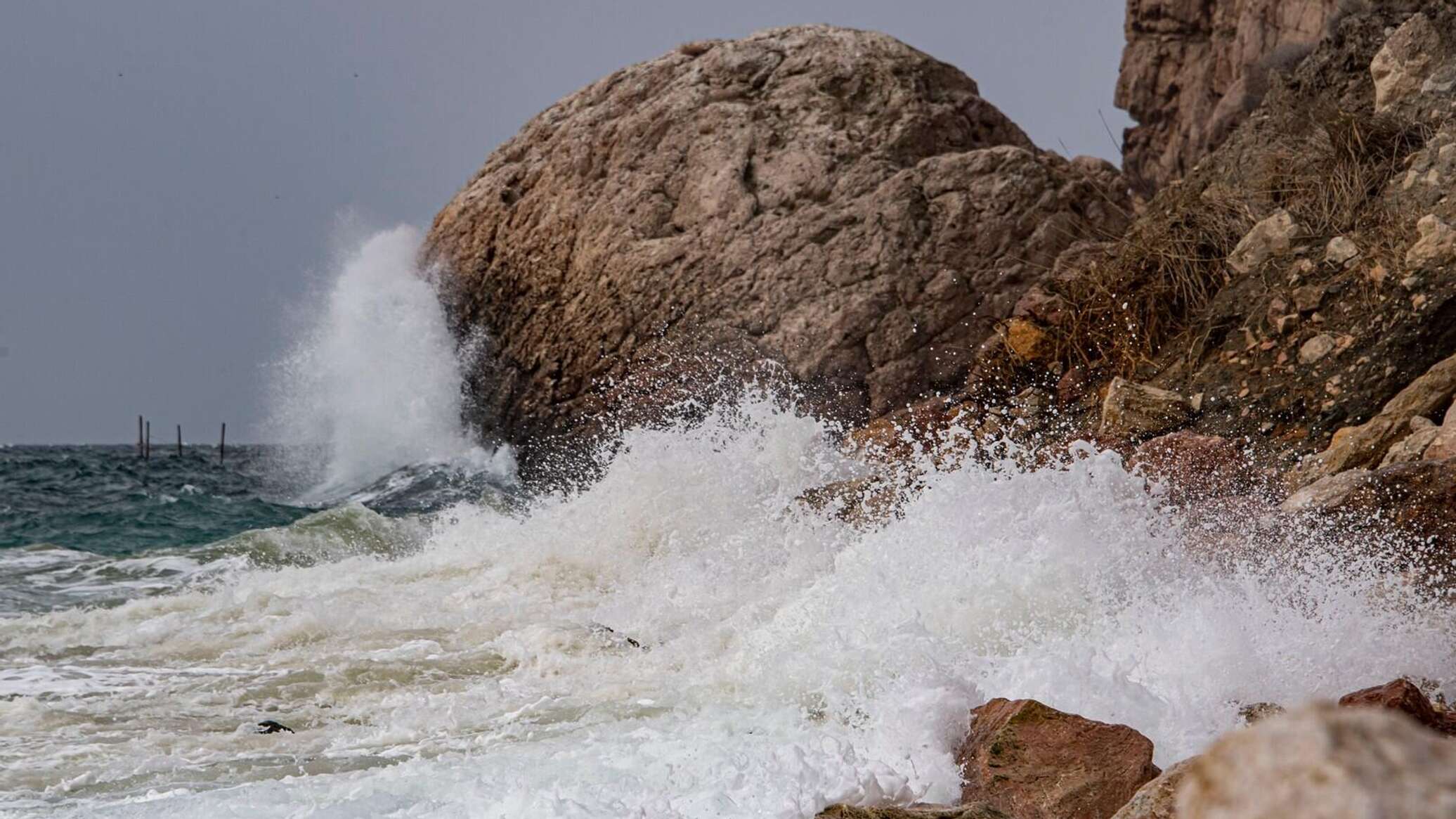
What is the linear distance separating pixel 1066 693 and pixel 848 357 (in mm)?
8202

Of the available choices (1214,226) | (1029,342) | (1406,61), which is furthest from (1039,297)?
(1406,61)

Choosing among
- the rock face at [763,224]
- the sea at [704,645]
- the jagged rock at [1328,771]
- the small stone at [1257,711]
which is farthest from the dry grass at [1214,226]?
the jagged rock at [1328,771]

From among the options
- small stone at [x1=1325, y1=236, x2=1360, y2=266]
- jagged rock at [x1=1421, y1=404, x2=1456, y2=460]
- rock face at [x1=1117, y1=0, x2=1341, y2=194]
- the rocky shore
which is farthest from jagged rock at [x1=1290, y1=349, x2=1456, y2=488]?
rock face at [x1=1117, y1=0, x2=1341, y2=194]

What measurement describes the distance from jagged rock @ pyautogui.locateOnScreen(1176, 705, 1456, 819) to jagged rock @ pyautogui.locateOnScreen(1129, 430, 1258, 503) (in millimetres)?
4752

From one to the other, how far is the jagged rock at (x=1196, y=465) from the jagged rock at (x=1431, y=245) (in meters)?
1.61

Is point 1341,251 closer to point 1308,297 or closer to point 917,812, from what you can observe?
point 1308,297

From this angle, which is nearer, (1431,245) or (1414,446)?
(1414,446)

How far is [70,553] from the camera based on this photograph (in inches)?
422

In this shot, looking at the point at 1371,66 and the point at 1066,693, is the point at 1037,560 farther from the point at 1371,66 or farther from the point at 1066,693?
the point at 1371,66

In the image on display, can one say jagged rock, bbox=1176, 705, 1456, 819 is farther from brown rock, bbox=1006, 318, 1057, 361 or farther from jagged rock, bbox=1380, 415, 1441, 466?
brown rock, bbox=1006, 318, 1057, 361

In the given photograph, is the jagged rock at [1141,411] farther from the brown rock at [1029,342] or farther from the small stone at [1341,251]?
the brown rock at [1029,342]

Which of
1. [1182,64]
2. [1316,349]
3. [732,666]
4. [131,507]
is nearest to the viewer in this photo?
[732,666]

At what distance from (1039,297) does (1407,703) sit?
6735mm

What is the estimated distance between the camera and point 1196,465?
5594 mm
